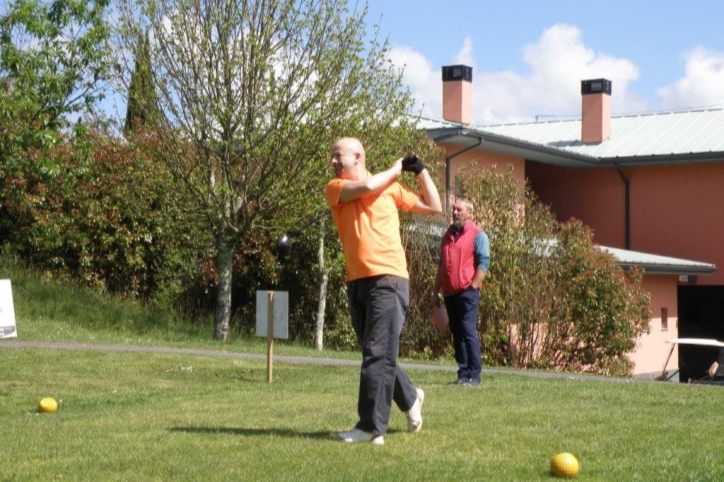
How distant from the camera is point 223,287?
2212 cm

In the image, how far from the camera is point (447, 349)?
883 inches

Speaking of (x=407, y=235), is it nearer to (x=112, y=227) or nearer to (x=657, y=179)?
(x=112, y=227)

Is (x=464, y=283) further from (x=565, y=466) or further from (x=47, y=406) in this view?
(x=565, y=466)

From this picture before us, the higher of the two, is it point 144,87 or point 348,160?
point 144,87

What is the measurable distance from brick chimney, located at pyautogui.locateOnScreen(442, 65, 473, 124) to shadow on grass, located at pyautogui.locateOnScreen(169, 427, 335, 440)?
26.6 m

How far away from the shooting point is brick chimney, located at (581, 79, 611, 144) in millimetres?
35656

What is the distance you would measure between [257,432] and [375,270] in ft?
4.52

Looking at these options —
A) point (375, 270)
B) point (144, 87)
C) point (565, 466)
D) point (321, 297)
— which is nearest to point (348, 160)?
point (375, 270)

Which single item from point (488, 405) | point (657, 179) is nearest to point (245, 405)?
point (488, 405)

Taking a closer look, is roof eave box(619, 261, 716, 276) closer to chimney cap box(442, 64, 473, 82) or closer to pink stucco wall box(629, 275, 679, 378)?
pink stucco wall box(629, 275, 679, 378)

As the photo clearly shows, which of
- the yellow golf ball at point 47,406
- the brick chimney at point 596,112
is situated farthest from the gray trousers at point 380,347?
the brick chimney at point 596,112

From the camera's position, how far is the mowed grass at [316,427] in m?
6.77

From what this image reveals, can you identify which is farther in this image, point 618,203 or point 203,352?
point 618,203

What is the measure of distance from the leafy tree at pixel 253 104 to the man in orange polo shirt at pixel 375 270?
505 inches
